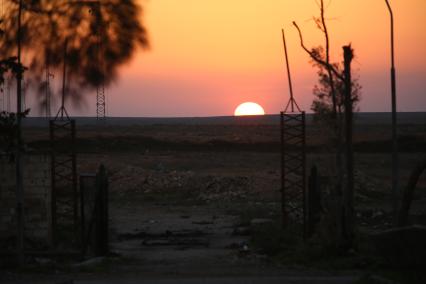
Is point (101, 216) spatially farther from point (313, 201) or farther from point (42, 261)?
point (313, 201)

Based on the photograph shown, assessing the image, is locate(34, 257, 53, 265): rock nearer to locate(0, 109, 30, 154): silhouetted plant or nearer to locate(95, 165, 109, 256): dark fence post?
locate(95, 165, 109, 256): dark fence post

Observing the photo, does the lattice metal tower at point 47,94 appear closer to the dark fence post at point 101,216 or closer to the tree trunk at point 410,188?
the dark fence post at point 101,216

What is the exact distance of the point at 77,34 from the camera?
58.7 feet

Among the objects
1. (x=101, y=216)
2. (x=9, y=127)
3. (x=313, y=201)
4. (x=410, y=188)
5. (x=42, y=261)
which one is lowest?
(x=42, y=261)

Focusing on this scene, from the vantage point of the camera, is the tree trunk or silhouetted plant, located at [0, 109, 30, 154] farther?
silhouetted plant, located at [0, 109, 30, 154]

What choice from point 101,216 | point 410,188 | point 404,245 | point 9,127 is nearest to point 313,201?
point 410,188

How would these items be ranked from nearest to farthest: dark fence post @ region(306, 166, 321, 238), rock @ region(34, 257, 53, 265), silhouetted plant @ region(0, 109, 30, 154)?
silhouetted plant @ region(0, 109, 30, 154)
rock @ region(34, 257, 53, 265)
dark fence post @ region(306, 166, 321, 238)

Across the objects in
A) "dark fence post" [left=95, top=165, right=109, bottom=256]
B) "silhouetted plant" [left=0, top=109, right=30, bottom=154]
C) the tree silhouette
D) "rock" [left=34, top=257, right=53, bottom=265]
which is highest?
the tree silhouette

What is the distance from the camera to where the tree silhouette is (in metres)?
17.2

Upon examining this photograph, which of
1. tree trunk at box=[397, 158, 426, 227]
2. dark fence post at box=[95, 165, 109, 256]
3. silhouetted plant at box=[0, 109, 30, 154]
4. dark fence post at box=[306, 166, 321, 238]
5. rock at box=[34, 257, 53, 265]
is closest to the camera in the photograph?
tree trunk at box=[397, 158, 426, 227]

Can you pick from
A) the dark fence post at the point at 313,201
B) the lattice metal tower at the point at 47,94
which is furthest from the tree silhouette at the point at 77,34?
the dark fence post at the point at 313,201

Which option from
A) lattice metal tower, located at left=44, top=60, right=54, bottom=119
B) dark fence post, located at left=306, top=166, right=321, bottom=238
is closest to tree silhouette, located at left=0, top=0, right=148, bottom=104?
lattice metal tower, located at left=44, top=60, right=54, bottom=119

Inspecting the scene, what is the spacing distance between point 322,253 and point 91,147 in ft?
198

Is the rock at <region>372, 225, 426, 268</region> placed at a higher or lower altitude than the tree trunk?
lower
